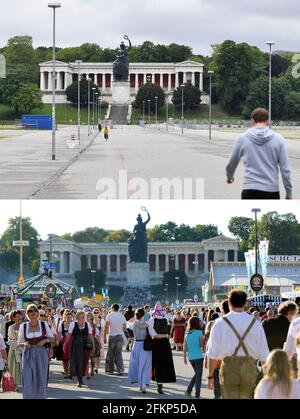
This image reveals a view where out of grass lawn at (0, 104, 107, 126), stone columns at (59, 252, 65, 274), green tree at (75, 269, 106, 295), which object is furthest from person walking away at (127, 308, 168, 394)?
grass lawn at (0, 104, 107, 126)

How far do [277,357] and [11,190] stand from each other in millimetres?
21719

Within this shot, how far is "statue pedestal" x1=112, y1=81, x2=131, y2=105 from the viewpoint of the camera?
7333 inches

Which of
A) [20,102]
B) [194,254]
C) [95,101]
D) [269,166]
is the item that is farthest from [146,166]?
[95,101]

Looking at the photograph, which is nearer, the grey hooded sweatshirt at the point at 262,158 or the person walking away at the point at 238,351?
the person walking away at the point at 238,351

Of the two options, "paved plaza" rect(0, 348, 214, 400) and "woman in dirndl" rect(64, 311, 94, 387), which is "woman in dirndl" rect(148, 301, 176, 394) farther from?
"woman in dirndl" rect(64, 311, 94, 387)

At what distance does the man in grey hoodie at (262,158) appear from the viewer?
38.2 feet

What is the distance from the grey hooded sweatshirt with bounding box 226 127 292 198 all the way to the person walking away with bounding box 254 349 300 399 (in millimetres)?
3764

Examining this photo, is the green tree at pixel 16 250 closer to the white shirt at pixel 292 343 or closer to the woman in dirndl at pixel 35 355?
the woman in dirndl at pixel 35 355

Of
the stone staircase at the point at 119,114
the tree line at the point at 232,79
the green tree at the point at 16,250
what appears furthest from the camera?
the stone staircase at the point at 119,114

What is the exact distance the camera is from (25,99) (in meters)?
159

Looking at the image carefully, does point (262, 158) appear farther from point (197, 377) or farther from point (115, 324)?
point (115, 324)

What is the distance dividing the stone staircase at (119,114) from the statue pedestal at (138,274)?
81648mm

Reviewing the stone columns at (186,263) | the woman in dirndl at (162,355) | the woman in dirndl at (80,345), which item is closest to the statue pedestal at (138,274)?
the stone columns at (186,263)

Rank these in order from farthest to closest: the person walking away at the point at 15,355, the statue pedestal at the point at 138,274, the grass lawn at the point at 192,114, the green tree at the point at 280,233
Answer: the grass lawn at the point at 192,114, the statue pedestal at the point at 138,274, the green tree at the point at 280,233, the person walking away at the point at 15,355
